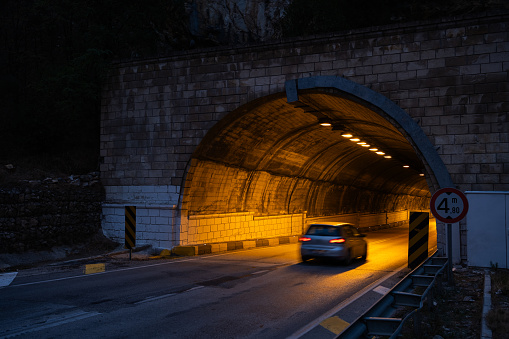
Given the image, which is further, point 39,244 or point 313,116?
point 313,116

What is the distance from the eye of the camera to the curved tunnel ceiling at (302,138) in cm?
1788

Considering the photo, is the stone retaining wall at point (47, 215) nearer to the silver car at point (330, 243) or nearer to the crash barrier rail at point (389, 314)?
the silver car at point (330, 243)

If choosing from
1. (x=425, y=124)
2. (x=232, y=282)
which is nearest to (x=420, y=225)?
(x=425, y=124)

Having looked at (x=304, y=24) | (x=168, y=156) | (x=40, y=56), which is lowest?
(x=168, y=156)

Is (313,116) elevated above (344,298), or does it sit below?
above

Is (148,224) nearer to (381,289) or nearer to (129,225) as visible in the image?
(129,225)

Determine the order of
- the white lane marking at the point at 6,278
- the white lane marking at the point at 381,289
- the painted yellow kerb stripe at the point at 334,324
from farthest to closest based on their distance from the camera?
the white lane marking at the point at 6,278 → the white lane marking at the point at 381,289 → the painted yellow kerb stripe at the point at 334,324

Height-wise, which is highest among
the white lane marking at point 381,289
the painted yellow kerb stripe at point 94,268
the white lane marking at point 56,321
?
the white lane marking at point 56,321

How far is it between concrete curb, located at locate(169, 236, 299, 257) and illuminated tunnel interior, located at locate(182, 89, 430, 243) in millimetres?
697

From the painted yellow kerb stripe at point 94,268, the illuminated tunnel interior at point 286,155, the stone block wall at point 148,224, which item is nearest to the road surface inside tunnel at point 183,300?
the painted yellow kerb stripe at point 94,268

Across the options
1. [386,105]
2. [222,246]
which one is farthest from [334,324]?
[222,246]

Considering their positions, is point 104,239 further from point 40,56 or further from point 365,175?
point 365,175

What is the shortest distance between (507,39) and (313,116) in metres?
7.81

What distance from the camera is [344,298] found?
386 inches
